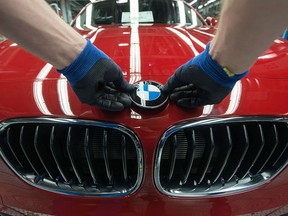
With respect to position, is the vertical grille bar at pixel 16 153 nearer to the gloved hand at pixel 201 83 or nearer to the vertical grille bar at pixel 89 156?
the vertical grille bar at pixel 89 156

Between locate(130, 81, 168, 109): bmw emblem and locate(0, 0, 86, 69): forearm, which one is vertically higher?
locate(0, 0, 86, 69): forearm

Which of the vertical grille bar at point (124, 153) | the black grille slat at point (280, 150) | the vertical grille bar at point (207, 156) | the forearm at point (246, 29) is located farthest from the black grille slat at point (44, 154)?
the black grille slat at point (280, 150)

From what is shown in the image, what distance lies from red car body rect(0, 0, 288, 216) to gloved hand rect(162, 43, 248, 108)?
0.13 feet

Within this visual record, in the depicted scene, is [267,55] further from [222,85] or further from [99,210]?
[99,210]

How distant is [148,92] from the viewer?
977mm

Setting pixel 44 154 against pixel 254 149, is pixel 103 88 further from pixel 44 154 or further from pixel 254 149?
pixel 254 149

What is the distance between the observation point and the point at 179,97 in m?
0.96

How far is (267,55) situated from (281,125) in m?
0.38

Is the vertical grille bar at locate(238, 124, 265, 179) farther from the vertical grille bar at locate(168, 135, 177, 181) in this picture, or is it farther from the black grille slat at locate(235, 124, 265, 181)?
the vertical grille bar at locate(168, 135, 177, 181)

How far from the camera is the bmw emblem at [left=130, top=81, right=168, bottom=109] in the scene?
37.3 inches

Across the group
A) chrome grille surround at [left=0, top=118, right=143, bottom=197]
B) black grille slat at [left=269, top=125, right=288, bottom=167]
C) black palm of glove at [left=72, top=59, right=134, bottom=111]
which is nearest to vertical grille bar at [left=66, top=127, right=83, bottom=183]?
chrome grille surround at [left=0, top=118, right=143, bottom=197]

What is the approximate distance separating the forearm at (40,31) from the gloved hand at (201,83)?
0.32m

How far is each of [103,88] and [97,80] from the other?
0.07m

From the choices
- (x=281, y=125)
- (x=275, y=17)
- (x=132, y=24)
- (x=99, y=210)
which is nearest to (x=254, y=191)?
(x=281, y=125)
